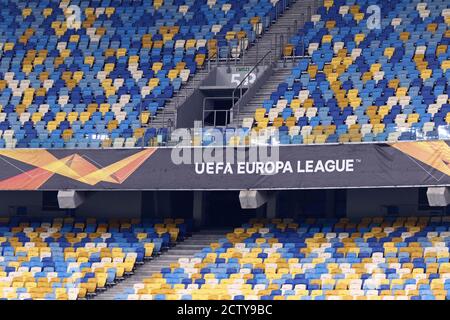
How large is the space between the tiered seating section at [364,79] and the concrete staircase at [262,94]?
0.83 feet

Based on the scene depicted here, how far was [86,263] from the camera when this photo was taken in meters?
34.7

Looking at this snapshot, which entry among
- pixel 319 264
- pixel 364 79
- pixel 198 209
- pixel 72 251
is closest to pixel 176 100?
pixel 198 209

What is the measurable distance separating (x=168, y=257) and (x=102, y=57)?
26.2 ft

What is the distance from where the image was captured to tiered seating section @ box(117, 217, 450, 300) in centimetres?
3117

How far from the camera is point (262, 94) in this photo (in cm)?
3756

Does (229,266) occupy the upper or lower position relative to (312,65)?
lower

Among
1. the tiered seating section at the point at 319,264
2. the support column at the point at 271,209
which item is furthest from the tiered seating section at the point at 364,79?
the tiered seating section at the point at 319,264

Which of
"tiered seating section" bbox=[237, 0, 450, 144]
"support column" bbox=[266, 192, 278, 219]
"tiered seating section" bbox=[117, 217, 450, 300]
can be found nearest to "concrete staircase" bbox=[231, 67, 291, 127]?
"tiered seating section" bbox=[237, 0, 450, 144]

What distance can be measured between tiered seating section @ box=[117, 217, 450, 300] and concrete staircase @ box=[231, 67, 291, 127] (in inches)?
124

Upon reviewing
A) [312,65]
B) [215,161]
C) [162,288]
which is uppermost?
[312,65]

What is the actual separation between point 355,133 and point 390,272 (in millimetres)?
3600
